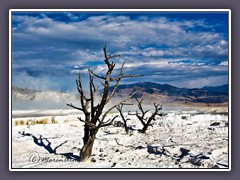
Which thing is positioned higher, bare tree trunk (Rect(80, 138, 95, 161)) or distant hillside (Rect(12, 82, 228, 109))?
distant hillside (Rect(12, 82, 228, 109))

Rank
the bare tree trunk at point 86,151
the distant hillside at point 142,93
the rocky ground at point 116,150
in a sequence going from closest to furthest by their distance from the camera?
the rocky ground at point 116,150
the distant hillside at point 142,93
the bare tree trunk at point 86,151

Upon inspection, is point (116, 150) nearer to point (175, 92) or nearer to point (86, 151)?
point (86, 151)

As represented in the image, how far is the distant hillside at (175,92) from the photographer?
21.9 feet

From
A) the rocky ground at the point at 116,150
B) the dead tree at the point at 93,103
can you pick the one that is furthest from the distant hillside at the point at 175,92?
the dead tree at the point at 93,103

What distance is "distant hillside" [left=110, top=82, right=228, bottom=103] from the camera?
263 inches

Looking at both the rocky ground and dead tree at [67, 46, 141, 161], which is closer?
the rocky ground

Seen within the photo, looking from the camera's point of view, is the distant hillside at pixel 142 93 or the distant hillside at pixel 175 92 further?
the distant hillside at pixel 175 92

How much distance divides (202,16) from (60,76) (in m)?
2.79

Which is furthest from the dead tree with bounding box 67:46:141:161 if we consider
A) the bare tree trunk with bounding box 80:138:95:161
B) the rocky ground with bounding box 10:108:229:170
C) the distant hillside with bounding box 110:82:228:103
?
the distant hillside with bounding box 110:82:228:103

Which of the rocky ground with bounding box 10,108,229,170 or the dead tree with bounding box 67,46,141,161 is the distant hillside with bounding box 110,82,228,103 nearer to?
the rocky ground with bounding box 10,108,229,170

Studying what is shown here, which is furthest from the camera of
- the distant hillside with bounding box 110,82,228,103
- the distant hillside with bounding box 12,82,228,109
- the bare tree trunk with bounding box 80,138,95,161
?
the distant hillside with bounding box 110,82,228,103

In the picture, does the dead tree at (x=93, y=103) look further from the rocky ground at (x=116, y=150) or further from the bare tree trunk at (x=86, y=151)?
the rocky ground at (x=116, y=150)
